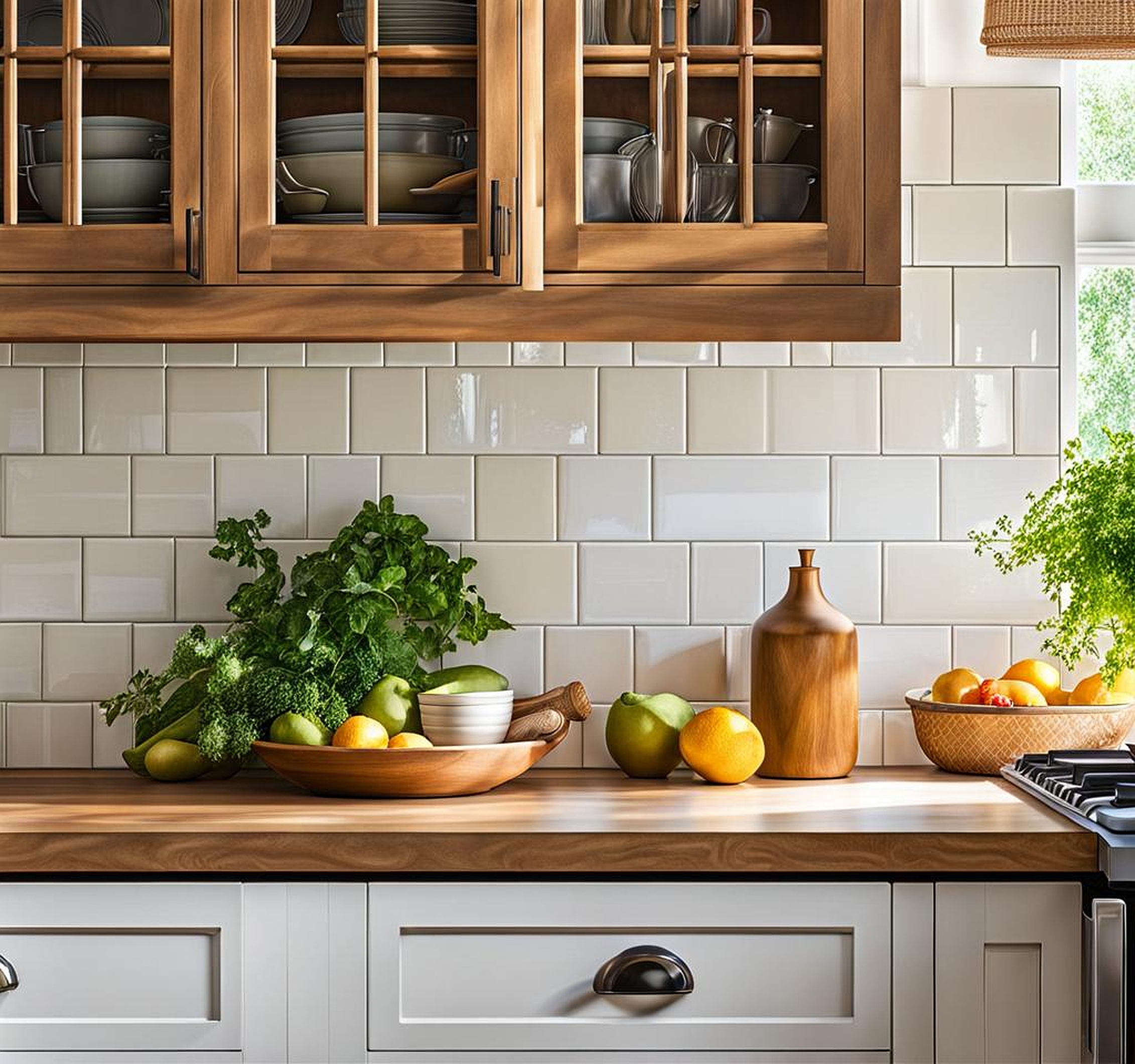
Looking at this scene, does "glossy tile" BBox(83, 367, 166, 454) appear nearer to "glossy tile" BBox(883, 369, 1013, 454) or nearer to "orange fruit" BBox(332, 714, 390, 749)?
"orange fruit" BBox(332, 714, 390, 749)

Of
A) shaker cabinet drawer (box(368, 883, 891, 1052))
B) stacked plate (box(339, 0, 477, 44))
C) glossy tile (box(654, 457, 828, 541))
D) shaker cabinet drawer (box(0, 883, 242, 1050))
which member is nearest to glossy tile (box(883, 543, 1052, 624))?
glossy tile (box(654, 457, 828, 541))

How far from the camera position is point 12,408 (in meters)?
2.15

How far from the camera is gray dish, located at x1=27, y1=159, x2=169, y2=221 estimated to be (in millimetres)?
1834

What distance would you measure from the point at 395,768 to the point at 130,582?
2.14 ft

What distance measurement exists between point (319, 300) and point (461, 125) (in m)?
0.30

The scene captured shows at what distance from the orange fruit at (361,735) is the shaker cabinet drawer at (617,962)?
27cm

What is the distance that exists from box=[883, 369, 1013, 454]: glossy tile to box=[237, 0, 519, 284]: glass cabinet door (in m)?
0.70

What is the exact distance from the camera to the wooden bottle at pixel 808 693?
195 centimetres

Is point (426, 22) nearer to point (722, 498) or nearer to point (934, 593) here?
point (722, 498)

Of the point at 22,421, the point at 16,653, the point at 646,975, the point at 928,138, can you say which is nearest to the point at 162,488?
the point at 22,421

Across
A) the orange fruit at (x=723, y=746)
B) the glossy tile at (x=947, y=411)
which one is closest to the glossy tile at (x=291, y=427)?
the orange fruit at (x=723, y=746)

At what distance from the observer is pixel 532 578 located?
2.15 meters

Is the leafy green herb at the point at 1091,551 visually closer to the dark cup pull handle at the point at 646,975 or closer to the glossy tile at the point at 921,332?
the glossy tile at the point at 921,332

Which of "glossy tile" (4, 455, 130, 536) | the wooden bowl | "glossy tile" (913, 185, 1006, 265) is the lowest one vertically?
the wooden bowl
